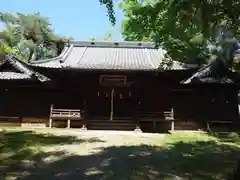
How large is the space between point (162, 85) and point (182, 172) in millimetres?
11499

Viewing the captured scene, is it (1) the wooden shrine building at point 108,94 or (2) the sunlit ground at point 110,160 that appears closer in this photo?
(2) the sunlit ground at point 110,160

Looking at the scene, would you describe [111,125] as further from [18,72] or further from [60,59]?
[18,72]

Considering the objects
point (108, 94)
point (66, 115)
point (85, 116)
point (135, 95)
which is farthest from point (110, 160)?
point (108, 94)

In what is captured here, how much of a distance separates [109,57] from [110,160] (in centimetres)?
1356

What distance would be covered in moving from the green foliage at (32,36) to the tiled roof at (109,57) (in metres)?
12.0

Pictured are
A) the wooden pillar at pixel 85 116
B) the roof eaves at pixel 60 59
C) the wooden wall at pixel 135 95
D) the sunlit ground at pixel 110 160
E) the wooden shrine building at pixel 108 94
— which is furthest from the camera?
the roof eaves at pixel 60 59

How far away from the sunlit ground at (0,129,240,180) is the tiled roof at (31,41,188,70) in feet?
21.2

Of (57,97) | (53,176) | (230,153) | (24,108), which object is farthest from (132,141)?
(24,108)

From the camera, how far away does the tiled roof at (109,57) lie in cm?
1795

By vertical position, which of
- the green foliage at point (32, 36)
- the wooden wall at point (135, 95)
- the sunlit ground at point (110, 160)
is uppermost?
the green foliage at point (32, 36)

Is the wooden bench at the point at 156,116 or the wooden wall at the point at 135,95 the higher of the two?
the wooden wall at the point at 135,95

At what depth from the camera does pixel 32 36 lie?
35438mm

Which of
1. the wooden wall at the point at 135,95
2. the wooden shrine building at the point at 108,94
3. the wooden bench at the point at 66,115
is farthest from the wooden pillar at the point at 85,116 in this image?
the wooden wall at the point at 135,95

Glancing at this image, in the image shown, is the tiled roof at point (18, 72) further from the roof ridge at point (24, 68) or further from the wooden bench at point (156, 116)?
the wooden bench at point (156, 116)
